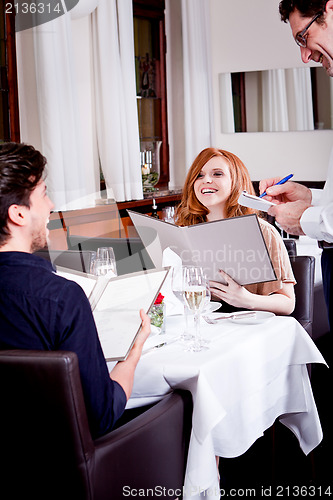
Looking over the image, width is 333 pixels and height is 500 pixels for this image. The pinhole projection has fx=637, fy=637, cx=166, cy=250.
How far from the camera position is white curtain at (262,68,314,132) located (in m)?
6.39

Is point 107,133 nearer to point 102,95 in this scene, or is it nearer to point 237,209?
point 102,95

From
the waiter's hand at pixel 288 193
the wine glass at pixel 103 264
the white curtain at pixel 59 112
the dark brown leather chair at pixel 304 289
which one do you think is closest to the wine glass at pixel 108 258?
the wine glass at pixel 103 264

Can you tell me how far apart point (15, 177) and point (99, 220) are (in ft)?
12.8

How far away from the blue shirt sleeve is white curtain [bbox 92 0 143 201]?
421 cm

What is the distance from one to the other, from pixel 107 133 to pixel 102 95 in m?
0.33

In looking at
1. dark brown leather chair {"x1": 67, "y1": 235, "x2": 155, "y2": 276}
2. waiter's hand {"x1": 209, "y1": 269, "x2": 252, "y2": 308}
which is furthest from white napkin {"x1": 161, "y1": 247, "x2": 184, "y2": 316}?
dark brown leather chair {"x1": 67, "y1": 235, "x2": 155, "y2": 276}

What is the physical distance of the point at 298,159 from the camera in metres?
6.64

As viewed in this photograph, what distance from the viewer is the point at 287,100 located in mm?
6496

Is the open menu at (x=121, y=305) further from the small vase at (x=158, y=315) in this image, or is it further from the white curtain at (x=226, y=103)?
the white curtain at (x=226, y=103)

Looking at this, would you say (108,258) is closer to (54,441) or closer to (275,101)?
(54,441)

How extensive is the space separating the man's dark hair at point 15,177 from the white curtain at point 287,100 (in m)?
5.34

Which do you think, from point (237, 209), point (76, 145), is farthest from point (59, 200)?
point (237, 209)

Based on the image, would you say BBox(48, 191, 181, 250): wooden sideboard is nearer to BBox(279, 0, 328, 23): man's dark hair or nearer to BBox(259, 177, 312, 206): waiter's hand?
BBox(259, 177, 312, 206): waiter's hand

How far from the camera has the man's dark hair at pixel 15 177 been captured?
56.3 inches
